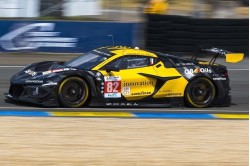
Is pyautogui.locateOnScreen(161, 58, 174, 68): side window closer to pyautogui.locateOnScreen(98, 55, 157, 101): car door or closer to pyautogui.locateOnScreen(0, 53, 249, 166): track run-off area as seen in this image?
pyautogui.locateOnScreen(98, 55, 157, 101): car door

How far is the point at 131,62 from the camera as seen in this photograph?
1221 cm

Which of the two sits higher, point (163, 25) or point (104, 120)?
point (163, 25)

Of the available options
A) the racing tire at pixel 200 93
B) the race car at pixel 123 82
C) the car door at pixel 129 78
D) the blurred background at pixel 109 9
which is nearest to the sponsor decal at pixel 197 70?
the race car at pixel 123 82

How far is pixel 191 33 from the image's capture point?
1928 cm

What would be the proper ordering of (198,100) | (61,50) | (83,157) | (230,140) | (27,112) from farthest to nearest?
(61,50), (198,100), (27,112), (230,140), (83,157)

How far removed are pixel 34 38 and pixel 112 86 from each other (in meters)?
8.22

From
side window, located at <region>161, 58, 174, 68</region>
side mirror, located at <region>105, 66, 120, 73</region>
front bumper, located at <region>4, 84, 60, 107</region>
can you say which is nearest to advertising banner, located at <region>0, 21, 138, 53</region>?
side window, located at <region>161, 58, 174, 68</region>

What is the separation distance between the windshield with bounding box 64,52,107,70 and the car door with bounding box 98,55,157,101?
212mm

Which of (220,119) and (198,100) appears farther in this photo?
(198,100)

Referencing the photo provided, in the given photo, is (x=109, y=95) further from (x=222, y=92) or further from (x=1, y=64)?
(x=1, y=64)

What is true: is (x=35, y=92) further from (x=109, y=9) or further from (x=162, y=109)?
(x=109, y=9)

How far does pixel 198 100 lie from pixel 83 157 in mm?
5028

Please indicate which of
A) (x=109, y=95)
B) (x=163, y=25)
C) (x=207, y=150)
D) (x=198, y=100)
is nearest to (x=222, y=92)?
(x=198, y=100)

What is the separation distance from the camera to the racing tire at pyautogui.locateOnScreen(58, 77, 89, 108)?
11.8 meters
